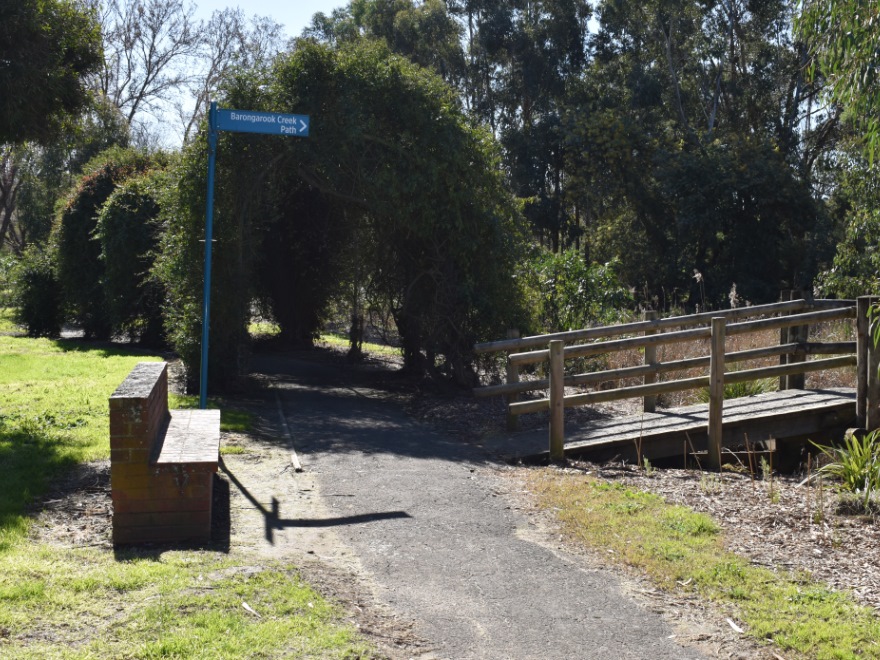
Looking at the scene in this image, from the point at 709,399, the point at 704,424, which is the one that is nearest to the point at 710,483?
the point at 704,424

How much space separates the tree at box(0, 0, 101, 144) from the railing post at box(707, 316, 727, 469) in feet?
26.8

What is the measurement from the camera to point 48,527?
20.8ft

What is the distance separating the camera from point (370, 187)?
1283cm

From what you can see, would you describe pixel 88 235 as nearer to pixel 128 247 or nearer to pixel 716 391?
pixel 128 247

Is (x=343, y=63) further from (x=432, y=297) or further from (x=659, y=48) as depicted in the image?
(x=659, y=48)

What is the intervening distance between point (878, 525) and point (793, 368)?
370 cm

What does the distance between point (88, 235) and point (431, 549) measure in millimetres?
17022

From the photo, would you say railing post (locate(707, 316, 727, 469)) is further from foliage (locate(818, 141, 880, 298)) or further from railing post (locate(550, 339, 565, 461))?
foliage (locate(818, 141, 880, 298))

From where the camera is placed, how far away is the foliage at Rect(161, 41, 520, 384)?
12516 millimetres

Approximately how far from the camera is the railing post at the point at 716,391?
9.12m

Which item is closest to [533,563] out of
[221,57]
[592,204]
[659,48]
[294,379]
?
[294,379]

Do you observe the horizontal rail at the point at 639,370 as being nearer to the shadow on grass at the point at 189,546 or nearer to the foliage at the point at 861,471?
the foliage at the point at 861,471

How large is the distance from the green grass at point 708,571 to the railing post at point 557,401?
119 centimetres

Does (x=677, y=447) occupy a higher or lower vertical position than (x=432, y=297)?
lower
